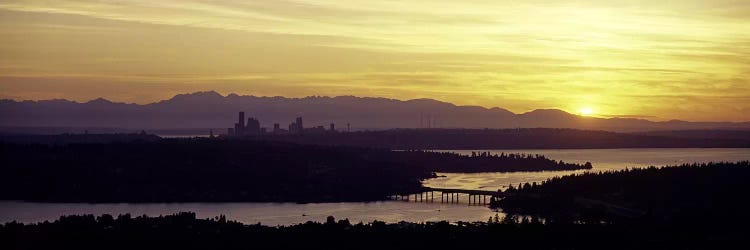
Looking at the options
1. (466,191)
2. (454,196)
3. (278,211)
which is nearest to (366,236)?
(278,211)

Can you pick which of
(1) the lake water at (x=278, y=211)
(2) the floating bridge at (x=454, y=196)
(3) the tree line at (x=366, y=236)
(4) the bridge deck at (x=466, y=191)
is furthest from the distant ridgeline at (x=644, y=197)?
(3) the tree line at (x=366, y=236)

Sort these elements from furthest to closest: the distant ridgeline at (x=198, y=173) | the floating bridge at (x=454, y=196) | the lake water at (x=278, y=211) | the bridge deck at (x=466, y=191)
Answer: the distant ridgeline at (x=198, y=173) < the bridge deck at (x=466, y=191) < the floating bridge at (x=454, y=196) < the lake water at (x=278, y=211)

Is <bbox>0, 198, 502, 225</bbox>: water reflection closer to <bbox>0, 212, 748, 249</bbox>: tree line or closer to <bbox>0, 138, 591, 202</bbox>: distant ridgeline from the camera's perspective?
<bbox>0, 138, 591, 202</bbox>: distant ridgeline

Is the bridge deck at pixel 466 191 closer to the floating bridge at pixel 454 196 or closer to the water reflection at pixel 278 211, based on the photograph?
the floating bridge at pixel 454 196

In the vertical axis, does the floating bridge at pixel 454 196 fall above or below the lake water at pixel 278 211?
above

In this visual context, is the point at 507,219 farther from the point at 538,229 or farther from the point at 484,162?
the point at 484,162

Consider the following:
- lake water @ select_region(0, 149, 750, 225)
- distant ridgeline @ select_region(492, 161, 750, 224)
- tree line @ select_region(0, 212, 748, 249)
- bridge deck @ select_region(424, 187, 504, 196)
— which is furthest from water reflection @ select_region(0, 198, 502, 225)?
tree line @ select_region(0, 212, 748, 249)
